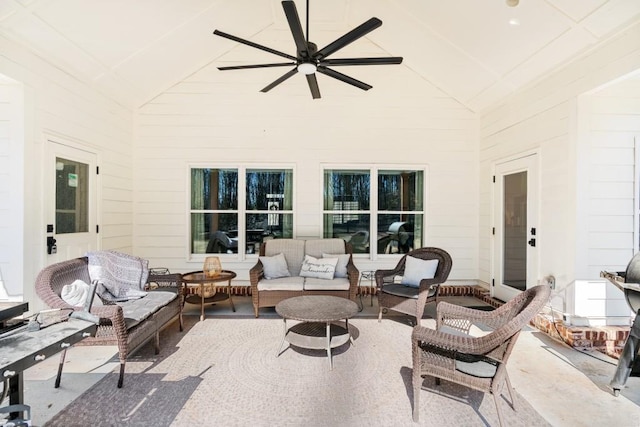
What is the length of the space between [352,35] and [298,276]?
3219 mm

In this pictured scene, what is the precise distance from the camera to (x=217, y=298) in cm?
451

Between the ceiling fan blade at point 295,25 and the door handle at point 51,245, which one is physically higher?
the ceiling fan blade at point 295,25

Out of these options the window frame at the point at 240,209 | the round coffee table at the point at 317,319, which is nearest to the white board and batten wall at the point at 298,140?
the window frame at the point at 240,209

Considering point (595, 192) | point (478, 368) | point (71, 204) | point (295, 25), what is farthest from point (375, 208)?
point (71, 204)

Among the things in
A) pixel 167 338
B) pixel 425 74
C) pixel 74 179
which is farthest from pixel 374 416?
pixel 425 74

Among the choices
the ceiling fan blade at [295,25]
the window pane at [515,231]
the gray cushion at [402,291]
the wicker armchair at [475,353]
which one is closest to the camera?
the wicker armchair at [475,353]

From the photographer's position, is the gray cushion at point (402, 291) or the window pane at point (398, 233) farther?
the window pane at point (398, 233)

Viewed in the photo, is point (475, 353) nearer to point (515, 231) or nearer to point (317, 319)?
point (317, 319)

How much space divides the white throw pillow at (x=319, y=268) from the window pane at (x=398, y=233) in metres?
1.43

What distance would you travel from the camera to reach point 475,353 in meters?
2.14

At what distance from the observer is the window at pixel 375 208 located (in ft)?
18.9

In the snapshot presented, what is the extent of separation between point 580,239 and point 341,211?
10.9 ft

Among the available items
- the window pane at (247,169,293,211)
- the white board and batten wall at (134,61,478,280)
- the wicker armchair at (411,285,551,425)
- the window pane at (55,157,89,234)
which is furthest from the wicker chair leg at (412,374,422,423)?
the window pane at (55,157,89,234)

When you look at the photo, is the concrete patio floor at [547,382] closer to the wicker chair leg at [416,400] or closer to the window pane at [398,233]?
the wicker chair leg at [416,400]
